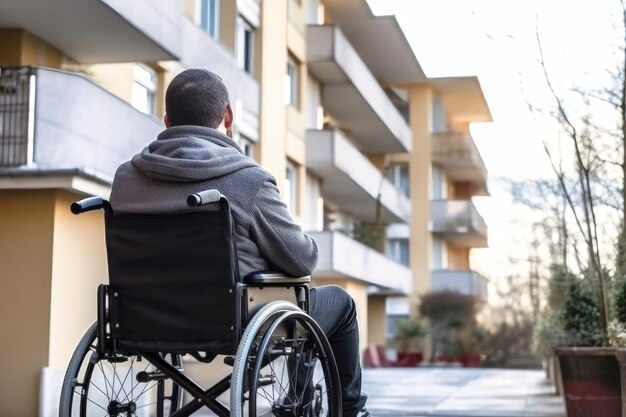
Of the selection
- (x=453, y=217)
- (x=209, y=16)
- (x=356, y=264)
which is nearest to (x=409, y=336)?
(x=453, y=217)

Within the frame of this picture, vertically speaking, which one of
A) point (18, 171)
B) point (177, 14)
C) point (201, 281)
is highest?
point (177, 14)

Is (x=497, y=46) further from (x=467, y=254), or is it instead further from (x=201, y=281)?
(x=467, y=254)

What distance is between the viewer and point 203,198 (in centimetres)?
396

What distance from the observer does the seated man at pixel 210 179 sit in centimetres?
423

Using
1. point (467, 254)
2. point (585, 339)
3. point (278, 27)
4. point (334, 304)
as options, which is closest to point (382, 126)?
point (278, 27)

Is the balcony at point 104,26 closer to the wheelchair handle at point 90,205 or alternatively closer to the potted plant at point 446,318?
the wheelchair handle at point 90,205

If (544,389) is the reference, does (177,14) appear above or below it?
above

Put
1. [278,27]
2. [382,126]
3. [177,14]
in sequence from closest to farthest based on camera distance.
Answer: [177,14] < [278,27] < [382,126]

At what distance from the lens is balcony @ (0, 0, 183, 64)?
45.2 feet

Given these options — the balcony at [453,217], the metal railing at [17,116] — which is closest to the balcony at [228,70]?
the metal railing at [17,116]

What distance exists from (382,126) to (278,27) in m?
11.1

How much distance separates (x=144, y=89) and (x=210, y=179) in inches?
541

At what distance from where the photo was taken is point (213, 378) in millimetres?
16641

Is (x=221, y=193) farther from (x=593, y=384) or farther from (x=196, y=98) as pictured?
(x=593, y=384)
